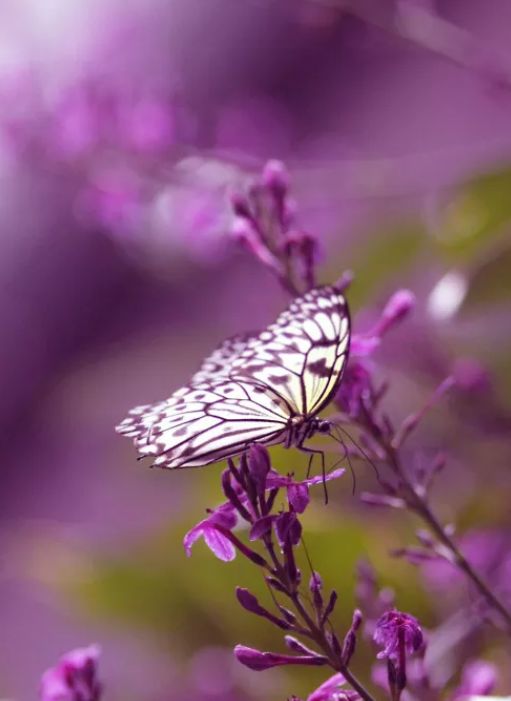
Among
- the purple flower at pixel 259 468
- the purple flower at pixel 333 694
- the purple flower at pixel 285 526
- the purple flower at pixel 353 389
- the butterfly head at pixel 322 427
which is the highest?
the purple flower at pixel 353 389

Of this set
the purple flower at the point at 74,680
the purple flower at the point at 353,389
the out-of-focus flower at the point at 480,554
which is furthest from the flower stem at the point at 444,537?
the out-of-focus flower at the point at 480,554

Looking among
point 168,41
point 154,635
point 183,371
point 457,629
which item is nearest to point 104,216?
point 183,371

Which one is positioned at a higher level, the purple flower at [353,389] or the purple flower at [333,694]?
the purple flower at [353,389]

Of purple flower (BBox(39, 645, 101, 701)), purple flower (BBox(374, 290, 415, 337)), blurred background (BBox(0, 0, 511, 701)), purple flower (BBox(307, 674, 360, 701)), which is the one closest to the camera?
purple flower (BBox(307, 674, 360, 701))

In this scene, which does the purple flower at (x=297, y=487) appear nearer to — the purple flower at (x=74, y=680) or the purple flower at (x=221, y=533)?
the purple flower at (x=221, y=533)

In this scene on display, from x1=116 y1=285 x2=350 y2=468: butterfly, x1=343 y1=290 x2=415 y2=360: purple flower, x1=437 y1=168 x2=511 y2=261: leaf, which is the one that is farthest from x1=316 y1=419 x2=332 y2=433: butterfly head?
x1=437 y1=168 x2=511 y2=261: leaf

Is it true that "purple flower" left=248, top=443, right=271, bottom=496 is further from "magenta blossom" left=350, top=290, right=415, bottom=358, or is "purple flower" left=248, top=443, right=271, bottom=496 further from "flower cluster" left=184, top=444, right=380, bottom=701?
"magenta blossom" left=350, top=290, right=415, bottom=358

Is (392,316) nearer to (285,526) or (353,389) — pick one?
(353,389)

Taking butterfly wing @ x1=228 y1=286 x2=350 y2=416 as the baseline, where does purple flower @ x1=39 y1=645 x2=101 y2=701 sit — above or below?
below
